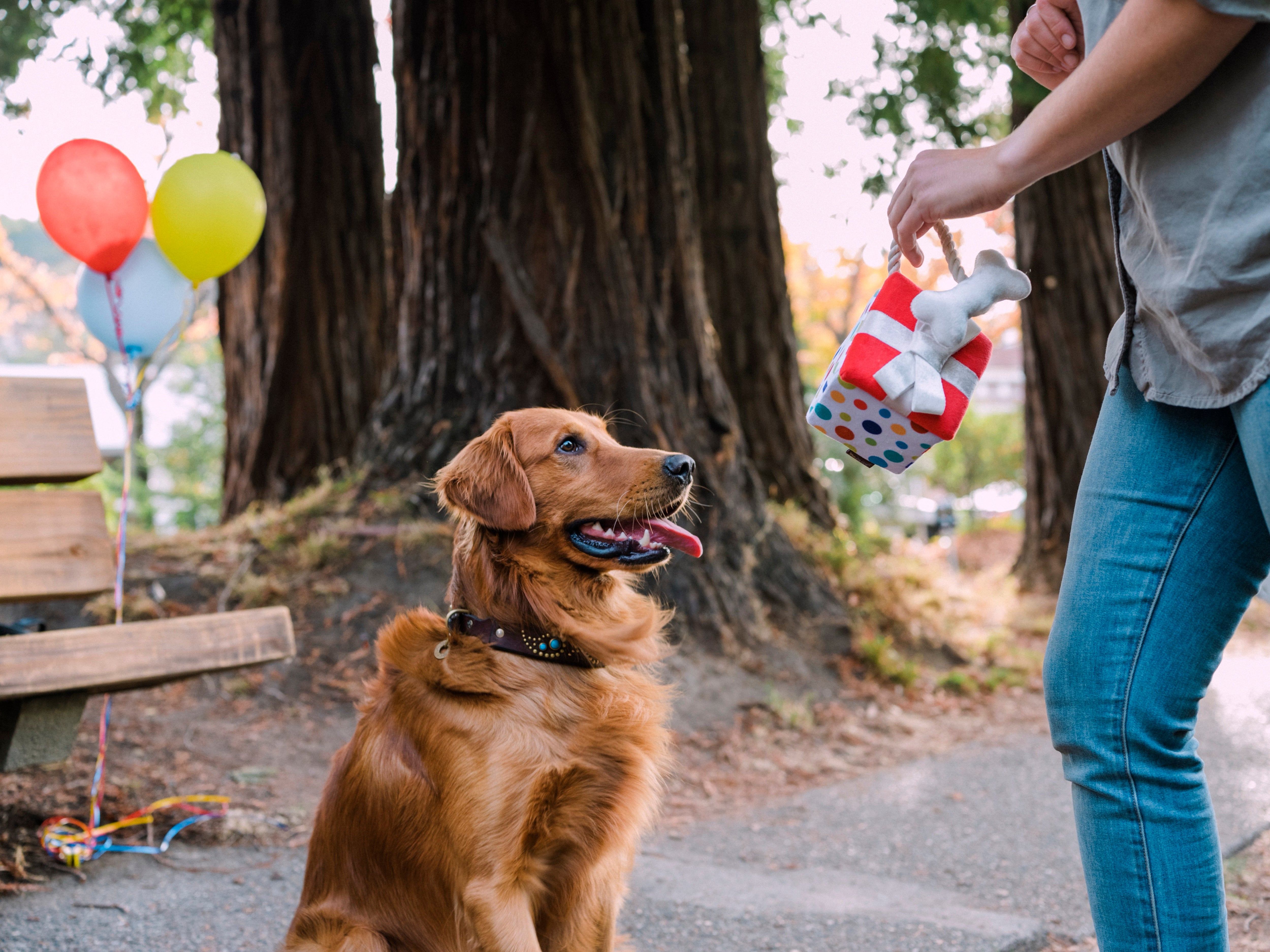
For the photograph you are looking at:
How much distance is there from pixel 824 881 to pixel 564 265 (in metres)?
3.23

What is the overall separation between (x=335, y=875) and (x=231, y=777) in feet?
6.36

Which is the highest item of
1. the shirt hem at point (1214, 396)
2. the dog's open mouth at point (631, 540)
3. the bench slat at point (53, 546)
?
the shirt hem at point (1214, 396)

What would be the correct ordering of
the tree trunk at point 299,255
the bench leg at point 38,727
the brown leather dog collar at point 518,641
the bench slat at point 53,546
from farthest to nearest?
the tree trunk at point 299,255
the bench slat at point 53,546
the bench leg at point 38,727
the brown leather dog collar at point 518,641

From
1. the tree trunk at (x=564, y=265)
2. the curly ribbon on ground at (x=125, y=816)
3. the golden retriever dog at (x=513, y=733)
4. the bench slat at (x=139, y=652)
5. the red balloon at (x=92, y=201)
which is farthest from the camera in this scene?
the tree trunk at (x=564, y=265)

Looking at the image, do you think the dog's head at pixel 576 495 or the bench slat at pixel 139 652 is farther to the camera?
the bench slat at pixel 139 652

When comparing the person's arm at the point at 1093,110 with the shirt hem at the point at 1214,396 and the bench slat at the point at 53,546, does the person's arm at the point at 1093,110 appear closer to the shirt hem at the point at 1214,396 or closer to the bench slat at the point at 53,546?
the shirt hem at the point at 1214,396

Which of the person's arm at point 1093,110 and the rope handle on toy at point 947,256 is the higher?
the person's arm at point 1093,110

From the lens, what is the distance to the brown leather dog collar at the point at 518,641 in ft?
7.26

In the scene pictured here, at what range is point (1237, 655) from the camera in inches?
256

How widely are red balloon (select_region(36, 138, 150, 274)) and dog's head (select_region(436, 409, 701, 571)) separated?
1852 millimetres

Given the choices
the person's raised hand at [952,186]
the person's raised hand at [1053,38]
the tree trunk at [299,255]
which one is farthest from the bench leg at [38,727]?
the tree trunk at [299,255]

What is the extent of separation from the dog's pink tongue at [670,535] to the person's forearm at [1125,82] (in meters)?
1.15

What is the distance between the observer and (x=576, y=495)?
7.92 ft

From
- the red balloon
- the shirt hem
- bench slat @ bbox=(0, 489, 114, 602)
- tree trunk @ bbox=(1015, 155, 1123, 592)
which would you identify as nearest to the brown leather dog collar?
the shirt hem
